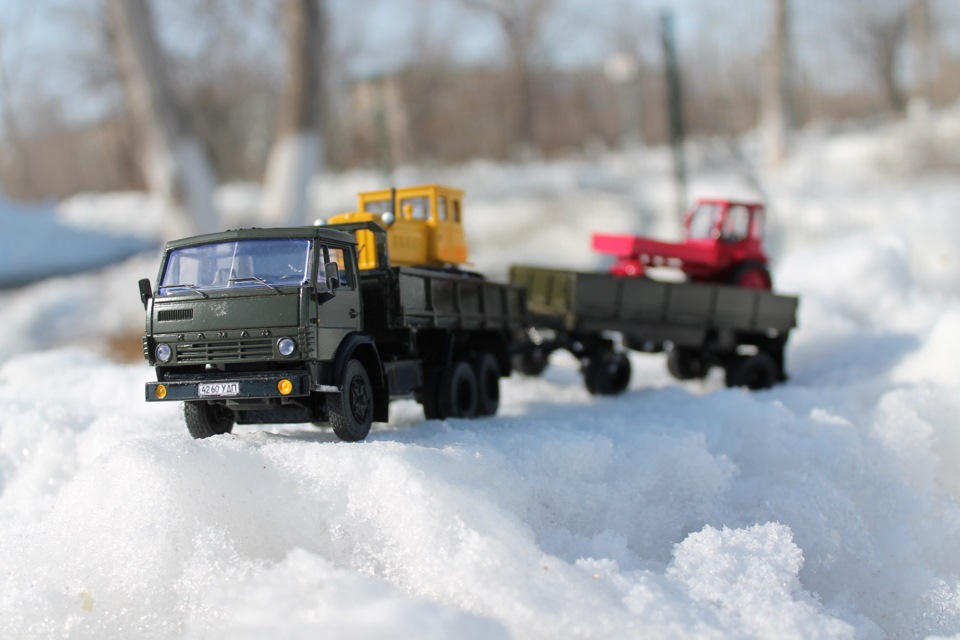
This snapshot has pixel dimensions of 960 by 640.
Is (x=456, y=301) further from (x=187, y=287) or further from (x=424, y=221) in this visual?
(x=187, y=287)

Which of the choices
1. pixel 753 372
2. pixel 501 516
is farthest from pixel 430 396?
pixel 753 372

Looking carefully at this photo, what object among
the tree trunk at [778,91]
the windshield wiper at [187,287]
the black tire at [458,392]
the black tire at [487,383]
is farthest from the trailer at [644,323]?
the tree trunk at [778,91]

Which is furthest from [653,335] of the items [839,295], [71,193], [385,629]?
[71,193]

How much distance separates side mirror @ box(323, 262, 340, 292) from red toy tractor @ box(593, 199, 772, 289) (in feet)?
21.9

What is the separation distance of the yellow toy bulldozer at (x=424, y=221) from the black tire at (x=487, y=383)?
3.96 ft

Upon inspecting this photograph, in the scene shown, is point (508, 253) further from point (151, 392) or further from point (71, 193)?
point (71, 193)

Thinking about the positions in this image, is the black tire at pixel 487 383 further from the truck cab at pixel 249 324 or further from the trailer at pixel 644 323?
the truck cab at pixel 249 324

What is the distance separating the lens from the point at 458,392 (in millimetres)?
11695

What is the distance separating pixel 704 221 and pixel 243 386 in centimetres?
916

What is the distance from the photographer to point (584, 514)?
7.60 metres

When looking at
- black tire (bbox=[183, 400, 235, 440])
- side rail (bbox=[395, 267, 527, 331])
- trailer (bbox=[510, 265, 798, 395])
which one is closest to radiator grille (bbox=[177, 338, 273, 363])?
black tire (bbox=[183, 400, 235, 440])

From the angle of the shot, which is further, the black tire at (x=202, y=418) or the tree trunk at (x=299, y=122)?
the tree trunk at (x=299, y=122)

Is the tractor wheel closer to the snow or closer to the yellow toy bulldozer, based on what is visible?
the snow

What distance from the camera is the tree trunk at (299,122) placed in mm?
22328
